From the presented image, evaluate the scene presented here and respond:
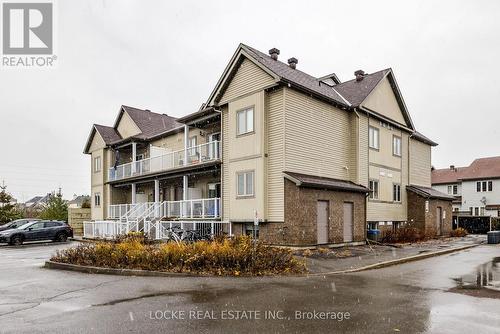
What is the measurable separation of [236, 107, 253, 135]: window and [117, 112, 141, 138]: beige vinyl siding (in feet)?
51.4

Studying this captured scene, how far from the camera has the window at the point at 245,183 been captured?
21.0 m

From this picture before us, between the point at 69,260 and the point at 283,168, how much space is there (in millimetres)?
9843

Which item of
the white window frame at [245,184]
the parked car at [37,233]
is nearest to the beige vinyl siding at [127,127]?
the parked car at [37,233]

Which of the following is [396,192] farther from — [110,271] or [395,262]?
[110,271]

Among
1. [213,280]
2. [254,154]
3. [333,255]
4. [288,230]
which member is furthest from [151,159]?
[213,280]

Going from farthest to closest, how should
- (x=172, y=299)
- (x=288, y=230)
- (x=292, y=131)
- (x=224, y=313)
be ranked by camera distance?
(x=292, y=131)
(x=288, y=230)
(x=172, y=299)
(x=224, y=313)

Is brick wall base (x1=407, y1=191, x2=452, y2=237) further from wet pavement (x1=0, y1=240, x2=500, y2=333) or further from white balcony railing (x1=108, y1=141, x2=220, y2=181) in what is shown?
wet pavement (x1=0, y1=240, x2=500, y2=333)

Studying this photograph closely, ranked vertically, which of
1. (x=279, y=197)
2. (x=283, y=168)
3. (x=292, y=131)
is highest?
(x=292, y=131)

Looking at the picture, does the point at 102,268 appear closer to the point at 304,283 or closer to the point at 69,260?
the point at 69,260

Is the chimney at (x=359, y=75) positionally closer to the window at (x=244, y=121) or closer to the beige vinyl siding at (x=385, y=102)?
the beige vinyl siding at (x=385, y=102)

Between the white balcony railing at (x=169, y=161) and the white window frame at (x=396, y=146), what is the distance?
11778 mm

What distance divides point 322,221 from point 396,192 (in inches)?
406

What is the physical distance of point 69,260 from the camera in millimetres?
14336

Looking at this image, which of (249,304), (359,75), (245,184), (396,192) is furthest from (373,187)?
(249,304)
